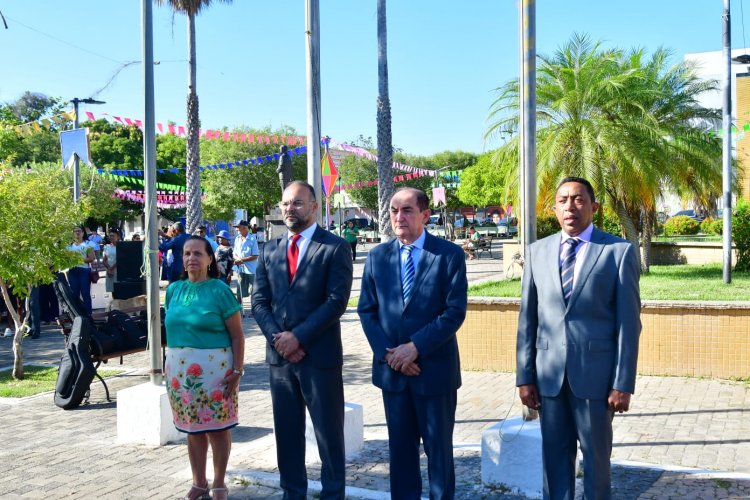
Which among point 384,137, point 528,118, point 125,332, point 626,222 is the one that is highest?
point 384,137

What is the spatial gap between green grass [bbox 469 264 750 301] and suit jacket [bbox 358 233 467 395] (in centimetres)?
519

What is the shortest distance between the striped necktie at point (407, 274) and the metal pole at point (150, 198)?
2.86 meters

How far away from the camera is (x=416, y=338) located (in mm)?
4223

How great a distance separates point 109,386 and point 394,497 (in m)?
5.37

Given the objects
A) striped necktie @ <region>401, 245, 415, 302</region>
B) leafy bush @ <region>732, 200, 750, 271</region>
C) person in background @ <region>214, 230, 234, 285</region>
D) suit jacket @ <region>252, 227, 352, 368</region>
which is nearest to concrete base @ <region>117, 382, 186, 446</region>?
suit jacket @ <region>252, 227, 352, 368</region>

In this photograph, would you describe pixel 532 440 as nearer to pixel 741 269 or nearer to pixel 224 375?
pixel 224 375

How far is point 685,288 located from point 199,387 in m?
8.42

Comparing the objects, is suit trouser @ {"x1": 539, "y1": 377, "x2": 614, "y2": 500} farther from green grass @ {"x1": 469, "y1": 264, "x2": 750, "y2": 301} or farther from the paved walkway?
green grass @ {"x1": 469, "y1": 264, "x2": 750, "y2": 301}

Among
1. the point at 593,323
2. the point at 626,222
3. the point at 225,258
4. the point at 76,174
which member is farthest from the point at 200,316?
the point at 76,174

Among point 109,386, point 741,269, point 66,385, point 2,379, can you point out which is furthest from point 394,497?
point 741,269

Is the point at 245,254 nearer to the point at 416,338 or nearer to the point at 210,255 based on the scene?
the point at 210,255

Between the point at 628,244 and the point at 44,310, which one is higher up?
the point at 628,244

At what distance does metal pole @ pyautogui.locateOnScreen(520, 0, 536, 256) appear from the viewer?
5.26m

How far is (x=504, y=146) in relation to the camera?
51.9ft
